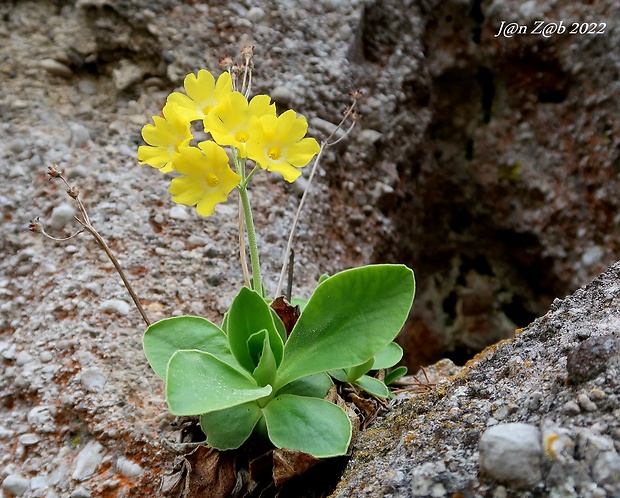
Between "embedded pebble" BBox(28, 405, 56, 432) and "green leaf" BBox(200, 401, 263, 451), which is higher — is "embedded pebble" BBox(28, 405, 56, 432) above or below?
below

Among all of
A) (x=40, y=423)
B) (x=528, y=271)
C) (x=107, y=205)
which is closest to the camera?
(x=40, y=423)

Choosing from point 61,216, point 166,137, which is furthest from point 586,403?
point 61,216

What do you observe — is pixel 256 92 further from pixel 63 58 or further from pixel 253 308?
pixel 253 308

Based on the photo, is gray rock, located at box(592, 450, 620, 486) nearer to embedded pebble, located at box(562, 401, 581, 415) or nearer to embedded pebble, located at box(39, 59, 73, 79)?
embedded pebble, located at box(562, 401, 581, 415)

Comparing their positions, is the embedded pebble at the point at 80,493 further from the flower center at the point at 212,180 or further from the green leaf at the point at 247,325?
the flower center at the point at 212,180

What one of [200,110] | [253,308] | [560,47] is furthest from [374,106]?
[253,308]

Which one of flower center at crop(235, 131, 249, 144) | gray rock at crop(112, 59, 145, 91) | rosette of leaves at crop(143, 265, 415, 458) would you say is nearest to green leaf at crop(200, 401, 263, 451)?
rosette of leaves at crop(143, 265, 415, 458)

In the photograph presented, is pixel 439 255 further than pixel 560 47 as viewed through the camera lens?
Yes
